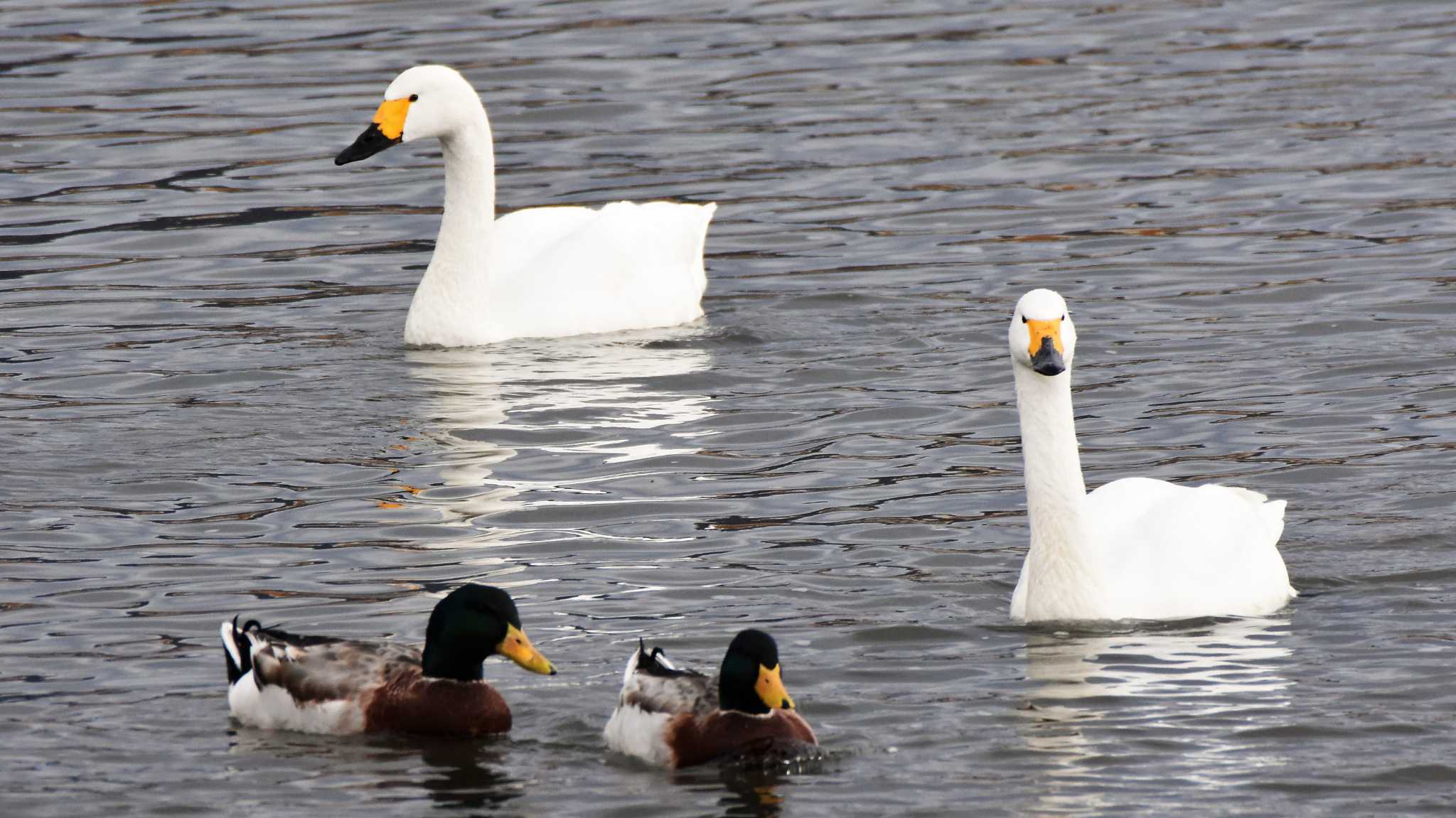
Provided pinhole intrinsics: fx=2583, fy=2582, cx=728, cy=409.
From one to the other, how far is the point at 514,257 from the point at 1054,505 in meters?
6.82

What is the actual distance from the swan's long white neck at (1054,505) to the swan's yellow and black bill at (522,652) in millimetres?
2069

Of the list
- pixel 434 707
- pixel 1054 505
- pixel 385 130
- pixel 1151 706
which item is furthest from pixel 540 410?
pixel 1151 706

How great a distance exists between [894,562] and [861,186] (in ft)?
29.1

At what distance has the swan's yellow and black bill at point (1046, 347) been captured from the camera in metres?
9.69

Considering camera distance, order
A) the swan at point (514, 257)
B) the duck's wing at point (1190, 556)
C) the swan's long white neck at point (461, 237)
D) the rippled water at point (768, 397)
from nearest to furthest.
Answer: the rippled water at point (768, 397) < the duck's wing at point (1190, 556) < the swan's long white neck at point (461, 237) < the swan at point (514, 257)

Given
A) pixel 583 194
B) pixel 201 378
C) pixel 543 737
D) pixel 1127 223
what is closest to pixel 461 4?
pixel 583 194

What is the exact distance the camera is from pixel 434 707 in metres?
8.99

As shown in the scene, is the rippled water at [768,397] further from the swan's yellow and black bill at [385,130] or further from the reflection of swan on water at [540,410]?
the swan's yellow and black bill at [385,130]

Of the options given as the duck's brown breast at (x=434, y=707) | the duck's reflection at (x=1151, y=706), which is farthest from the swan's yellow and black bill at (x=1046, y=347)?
the duck's brown breast at (x=434, y=707)

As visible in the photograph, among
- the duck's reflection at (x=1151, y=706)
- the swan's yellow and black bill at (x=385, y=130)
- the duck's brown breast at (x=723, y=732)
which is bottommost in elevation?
the duck's reflection at (x=1151, y=706)

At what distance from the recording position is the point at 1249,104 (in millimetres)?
21188

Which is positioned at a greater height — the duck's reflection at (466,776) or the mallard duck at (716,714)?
the mallard duck at (716,714)

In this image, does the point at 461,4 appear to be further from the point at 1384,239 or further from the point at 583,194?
the point at 1384,239

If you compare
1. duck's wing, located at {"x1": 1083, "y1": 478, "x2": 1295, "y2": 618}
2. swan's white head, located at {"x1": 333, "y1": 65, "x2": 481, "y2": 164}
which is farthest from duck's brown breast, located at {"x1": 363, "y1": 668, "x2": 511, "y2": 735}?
swan's white head, located at {"x1": 333, "y1": 65, "x2": 481, "y2": 164}
